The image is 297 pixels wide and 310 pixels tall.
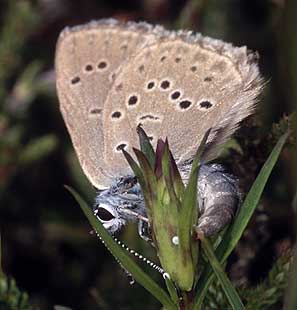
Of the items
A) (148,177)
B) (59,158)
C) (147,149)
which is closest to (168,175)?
(148,177)

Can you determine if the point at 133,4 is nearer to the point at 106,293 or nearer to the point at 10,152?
the point at 10,152

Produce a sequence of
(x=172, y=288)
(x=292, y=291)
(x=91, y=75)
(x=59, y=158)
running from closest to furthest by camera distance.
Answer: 1. (x=292, y=291)
2. (x=172, y=288)
3. (x=91, y=75)
4. (x=59, y=158)

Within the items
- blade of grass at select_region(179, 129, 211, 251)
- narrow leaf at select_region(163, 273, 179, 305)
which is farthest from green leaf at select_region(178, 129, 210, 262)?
→ narrow leaf at select_region(163, 273, 179, 305)

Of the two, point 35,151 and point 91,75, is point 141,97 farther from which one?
point 35,151

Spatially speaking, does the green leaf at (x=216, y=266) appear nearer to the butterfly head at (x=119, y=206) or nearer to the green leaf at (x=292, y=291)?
the green leaf at (x=292, y=291)

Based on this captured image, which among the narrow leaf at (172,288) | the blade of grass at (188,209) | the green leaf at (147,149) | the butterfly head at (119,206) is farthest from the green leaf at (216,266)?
the butterfly head at (119,206)
